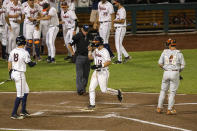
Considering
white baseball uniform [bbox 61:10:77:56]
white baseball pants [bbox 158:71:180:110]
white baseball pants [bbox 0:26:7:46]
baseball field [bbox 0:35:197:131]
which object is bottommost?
baseball field [bbox 0:35:197:131]

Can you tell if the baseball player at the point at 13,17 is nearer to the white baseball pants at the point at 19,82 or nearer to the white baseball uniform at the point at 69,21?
the white baseball uniform at the point at 69,21

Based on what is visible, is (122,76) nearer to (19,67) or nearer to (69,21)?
(69,21)

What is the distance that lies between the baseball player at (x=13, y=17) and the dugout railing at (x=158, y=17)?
873 cm

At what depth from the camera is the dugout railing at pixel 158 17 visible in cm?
2830

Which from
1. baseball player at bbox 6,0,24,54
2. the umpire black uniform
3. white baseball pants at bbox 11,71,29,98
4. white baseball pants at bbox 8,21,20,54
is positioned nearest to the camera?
white baseball pants at bbox 11,71,29,98

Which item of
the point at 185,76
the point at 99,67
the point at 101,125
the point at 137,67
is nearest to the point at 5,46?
the point at 137,67

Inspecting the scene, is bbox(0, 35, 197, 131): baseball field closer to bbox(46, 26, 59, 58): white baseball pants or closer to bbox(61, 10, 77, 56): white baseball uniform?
bbox(46, 26, 59, 58): white baseball pants

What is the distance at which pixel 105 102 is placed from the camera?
42.3ft

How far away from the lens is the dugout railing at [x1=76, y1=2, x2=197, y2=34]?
92.8 ft

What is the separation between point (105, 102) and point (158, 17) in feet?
54.4

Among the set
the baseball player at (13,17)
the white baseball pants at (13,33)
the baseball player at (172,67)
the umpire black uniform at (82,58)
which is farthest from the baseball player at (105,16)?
the baseball player at (172,67)

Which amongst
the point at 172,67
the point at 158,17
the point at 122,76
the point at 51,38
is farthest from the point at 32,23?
the point at 158,17

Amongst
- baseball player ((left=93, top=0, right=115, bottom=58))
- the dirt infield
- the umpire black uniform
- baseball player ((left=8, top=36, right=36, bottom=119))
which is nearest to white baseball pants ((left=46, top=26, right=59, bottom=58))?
baseball player ((left=93, top=0, right=115, bottom=58))

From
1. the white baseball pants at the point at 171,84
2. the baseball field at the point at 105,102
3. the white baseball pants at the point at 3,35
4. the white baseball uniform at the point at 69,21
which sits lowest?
the baseball field at the point at 105,102
